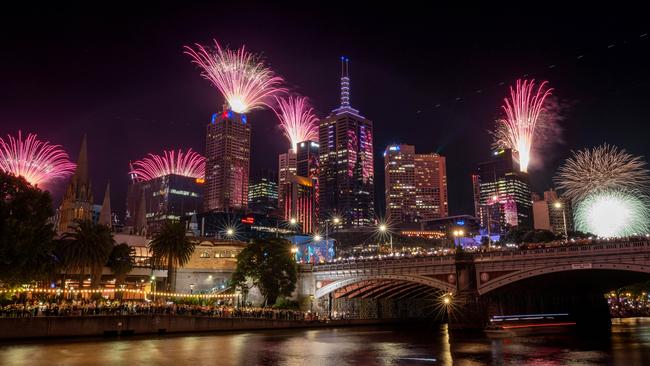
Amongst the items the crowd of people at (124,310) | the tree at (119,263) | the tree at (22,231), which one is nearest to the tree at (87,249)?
the tree at (119,263)

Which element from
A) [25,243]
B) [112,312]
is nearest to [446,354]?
[112,312]

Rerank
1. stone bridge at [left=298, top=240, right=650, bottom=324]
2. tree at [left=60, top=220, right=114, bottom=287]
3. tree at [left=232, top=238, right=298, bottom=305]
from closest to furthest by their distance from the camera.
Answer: stone bridge at [left=298, top=240, right=650, bottom=324] → tree at [left=60, top=220, right=114, bottom=287] → tree at [left=232, top=238, right=298, bottom=305]

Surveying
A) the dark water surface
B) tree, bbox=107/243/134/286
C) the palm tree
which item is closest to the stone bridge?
the dark water surface

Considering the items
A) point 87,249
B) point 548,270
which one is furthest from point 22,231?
point 548,270

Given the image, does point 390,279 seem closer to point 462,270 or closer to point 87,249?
point 462,270

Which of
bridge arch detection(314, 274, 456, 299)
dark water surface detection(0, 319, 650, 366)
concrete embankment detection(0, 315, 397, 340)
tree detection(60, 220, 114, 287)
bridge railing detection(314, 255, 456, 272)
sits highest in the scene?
tree detection(60, 220, 114, 287)

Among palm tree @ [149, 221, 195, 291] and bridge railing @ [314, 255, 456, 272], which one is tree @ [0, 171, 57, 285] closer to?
palm tree @ [149, 221, 195, 291]

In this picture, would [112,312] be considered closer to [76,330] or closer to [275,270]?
[76,330]
